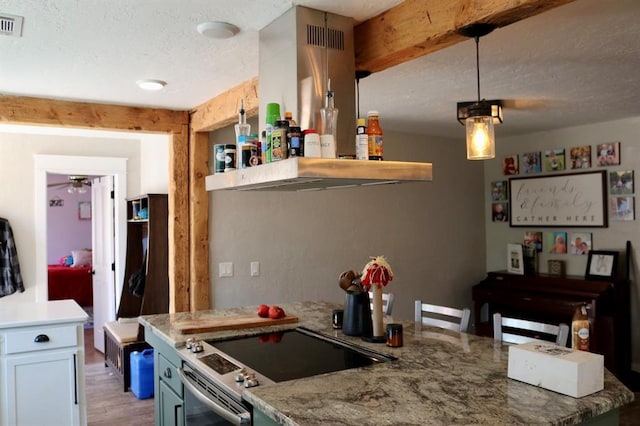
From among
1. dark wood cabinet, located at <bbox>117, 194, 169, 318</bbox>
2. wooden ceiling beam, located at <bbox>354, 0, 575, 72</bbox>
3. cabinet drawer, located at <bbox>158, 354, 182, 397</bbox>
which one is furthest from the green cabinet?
dark wood cabinet, located at <bbox>117, 194, 169, 318</bbox>

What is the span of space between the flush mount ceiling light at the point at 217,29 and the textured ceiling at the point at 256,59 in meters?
0.05

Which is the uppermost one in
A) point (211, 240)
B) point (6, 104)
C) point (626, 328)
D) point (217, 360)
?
point (6, 104)

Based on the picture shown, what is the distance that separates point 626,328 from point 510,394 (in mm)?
3448

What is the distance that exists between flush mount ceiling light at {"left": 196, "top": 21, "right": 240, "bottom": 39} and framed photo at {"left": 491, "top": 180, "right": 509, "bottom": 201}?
4.07 metres

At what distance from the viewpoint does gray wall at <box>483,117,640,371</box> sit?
459 centimetres

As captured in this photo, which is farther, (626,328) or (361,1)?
(626,328)

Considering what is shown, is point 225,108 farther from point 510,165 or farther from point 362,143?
point 510,165

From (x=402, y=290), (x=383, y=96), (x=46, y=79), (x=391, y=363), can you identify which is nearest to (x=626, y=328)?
(x=402, y=290)

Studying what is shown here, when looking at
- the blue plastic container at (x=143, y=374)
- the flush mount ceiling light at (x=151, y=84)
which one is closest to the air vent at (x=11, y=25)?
the flush mount ceiling light at (x=151, y=84)

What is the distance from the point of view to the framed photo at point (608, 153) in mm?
4676

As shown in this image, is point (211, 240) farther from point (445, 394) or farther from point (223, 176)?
point (445, 394)

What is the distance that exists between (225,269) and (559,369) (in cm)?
302

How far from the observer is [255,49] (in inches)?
107

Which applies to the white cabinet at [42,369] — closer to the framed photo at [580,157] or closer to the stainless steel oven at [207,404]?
the stainless steel oven at [207,404]
